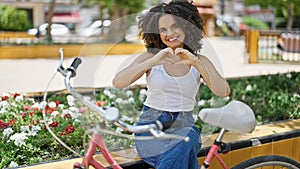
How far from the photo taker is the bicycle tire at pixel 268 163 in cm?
283

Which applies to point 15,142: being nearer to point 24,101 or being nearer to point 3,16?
point 24,101

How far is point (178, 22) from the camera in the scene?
9.04ft

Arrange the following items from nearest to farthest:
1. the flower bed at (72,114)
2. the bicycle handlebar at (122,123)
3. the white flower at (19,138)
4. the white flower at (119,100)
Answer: the bicycle handlebar at (122,123) < the flower bed at (72,114) < the white flower at (119,100) < the white flower at (19,138)

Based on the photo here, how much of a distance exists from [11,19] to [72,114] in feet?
73.6

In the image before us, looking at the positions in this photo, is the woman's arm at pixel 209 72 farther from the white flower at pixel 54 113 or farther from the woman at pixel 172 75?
the white flower at pixel 54 113

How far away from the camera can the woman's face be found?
8.99 feet

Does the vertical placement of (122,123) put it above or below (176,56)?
below

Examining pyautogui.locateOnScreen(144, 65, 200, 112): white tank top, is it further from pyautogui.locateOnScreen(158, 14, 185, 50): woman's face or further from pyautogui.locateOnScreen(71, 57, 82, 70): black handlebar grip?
pyautogui.locateOnScreen(71, 57, 82, 70): black handlebar grip

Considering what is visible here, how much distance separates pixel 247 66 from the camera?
14094 mm

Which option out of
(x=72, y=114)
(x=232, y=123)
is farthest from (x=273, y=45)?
(x=232, y=123)

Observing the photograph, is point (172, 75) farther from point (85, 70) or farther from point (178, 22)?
point (85, 70)

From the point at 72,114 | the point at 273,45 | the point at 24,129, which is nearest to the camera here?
the point at 24,129

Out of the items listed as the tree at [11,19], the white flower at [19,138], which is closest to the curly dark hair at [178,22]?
the white flower at [19,138]

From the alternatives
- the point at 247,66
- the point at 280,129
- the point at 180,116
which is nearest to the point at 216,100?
the point at 180,116
